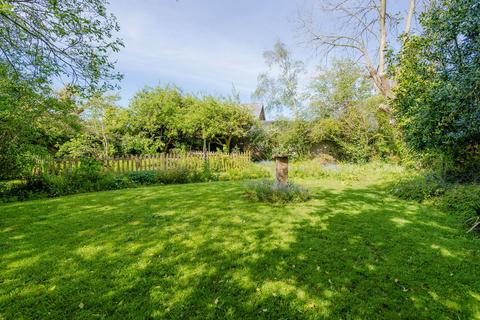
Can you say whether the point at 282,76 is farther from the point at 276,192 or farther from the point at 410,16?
the point at 276,192

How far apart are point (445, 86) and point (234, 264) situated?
5.31 metres

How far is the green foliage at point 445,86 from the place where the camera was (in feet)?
15.1

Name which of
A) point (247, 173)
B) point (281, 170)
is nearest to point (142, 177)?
point (247, 173)

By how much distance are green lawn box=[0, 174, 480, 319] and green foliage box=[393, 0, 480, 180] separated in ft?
6.93

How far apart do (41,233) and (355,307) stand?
4.72 meters

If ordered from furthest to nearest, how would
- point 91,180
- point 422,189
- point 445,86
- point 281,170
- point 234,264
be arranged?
point 91,180
point 422,189
point 281,170
point 445,86
point 234,264

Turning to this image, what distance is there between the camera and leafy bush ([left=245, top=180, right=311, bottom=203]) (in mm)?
6160

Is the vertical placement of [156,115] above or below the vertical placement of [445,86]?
above

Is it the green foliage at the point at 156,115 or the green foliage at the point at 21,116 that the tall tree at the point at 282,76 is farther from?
the green foliage at the point at 21,116

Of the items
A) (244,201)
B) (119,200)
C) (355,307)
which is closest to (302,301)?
(355,307)

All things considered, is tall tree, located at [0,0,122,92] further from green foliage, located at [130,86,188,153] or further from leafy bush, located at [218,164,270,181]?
green foliage, located at [130,86,188,153]

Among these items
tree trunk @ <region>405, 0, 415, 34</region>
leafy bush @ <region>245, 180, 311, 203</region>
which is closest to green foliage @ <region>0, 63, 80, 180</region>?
leafy bush @ <region>245, 180, 311, 203</region>

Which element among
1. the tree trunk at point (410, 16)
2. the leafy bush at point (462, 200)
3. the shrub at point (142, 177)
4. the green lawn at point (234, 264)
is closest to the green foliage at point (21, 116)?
the green lawn at point (234, 264)

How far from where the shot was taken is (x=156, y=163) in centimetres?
1105
